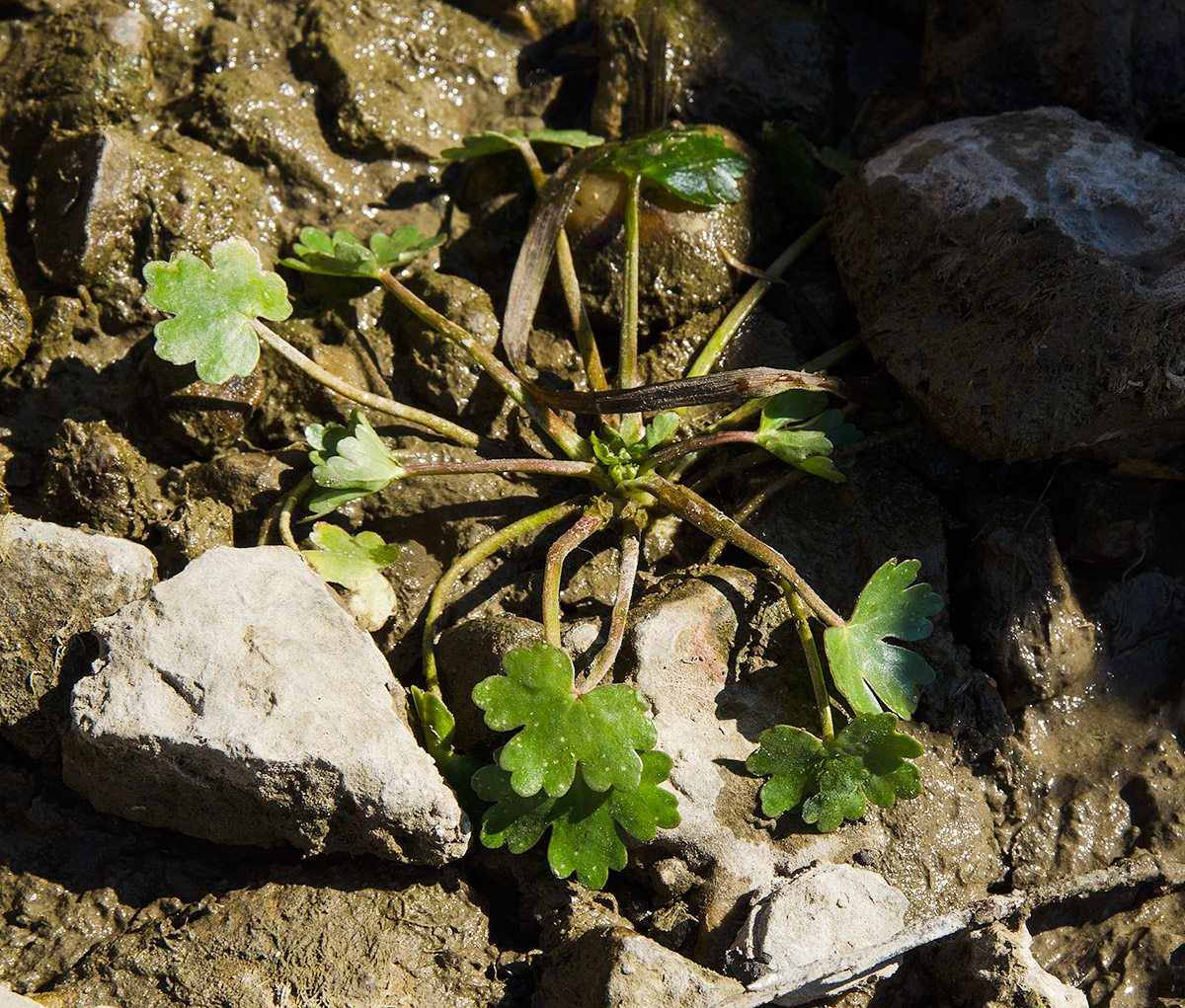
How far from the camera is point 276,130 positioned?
137 inches

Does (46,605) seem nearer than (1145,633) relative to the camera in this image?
Yes

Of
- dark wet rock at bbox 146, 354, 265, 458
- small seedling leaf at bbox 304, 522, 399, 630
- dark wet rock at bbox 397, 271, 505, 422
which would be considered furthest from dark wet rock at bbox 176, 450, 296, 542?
dark wet rock at bbox 397, 271, 505, 422

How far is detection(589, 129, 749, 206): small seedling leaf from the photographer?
10.3ft

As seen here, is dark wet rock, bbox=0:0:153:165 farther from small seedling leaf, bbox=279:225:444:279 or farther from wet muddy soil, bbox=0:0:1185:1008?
small seedling leaf, bbox=279:225:444:279

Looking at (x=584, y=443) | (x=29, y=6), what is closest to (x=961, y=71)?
(x=584, y=443)

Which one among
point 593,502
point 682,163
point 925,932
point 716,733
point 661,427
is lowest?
point 925,932

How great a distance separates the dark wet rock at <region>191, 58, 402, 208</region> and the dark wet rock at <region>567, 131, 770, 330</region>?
2.98 feet

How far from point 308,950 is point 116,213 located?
254 cm

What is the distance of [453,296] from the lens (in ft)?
10.6

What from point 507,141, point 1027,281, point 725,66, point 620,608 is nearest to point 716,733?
point 620,608

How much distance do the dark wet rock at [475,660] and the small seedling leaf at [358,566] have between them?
0.84 ft

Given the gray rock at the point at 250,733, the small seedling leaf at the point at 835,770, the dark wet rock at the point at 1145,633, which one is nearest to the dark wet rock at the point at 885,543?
the small seedling leaf at the point at 835,770

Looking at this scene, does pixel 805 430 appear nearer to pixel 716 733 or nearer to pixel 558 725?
pixel 716 733

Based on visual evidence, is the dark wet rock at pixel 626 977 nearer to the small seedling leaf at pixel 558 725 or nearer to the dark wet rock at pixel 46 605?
the small seedling leaf at pixel 558 725
